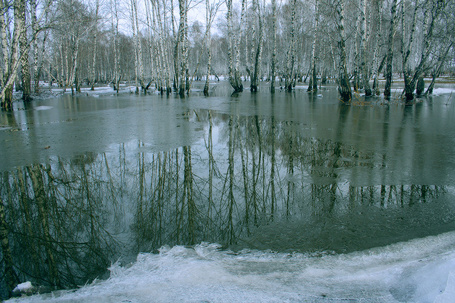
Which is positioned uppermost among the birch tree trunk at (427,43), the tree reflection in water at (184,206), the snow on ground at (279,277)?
the birch tree trunk at (427,43)

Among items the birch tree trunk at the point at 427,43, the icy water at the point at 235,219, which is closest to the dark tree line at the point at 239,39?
the birch tree trunk at the point at 427,43

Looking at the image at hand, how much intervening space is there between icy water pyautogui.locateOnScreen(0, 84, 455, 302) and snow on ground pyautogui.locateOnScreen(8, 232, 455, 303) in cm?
1

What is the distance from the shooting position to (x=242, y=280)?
6.93ft

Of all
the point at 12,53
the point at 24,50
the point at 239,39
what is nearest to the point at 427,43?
the point at 239,39

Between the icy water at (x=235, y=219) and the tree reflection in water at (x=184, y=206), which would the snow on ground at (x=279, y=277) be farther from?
the tree reflection in water at (x=184, y=206)

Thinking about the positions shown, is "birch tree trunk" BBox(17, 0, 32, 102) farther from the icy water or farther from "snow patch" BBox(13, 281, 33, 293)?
"snow patch" BBox(13, 281, 33, 293)

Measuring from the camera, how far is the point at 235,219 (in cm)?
304

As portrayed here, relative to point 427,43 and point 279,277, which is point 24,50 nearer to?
point 279,277

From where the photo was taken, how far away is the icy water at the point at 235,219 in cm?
206

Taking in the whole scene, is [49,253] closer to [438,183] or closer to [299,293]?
[299,293]

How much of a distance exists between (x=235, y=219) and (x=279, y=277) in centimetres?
97

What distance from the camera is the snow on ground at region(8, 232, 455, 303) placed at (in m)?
1.89

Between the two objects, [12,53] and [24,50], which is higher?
[24,50]

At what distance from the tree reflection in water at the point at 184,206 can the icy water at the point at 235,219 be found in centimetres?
2
